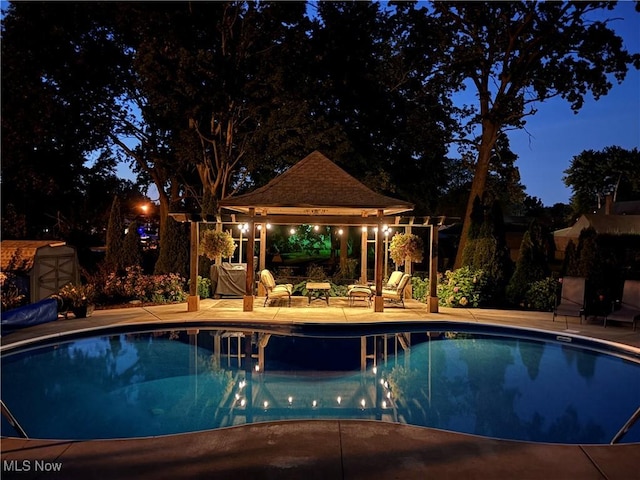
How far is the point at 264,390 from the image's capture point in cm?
750

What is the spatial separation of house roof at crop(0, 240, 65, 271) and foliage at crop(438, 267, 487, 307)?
11.1 m

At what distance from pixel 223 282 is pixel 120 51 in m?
13.2

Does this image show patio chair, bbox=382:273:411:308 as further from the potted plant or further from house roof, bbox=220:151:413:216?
the potted plant

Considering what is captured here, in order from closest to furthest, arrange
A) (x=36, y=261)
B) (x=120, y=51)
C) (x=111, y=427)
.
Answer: (x=111, y=427)
(x=36, y=261)
(x=120, y=51)

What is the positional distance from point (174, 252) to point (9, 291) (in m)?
5.17

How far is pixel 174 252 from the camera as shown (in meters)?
16.3

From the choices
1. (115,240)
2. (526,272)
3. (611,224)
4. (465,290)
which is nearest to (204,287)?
(115,240)

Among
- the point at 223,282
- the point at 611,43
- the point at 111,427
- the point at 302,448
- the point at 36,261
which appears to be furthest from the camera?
the point at 611,43

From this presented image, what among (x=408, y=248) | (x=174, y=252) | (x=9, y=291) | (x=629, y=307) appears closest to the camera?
(x=629, y=307)

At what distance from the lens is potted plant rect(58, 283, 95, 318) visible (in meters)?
11.6

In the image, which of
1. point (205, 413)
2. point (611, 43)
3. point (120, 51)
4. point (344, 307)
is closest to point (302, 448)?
point (205, 413)

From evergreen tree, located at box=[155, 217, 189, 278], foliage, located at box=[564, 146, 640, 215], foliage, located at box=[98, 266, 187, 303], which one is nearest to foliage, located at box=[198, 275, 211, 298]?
foliage, located at box=[98, 266, 187, 303]

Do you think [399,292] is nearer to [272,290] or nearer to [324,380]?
[272,290]

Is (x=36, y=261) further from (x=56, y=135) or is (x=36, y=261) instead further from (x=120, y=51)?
(x=120, y=51)
